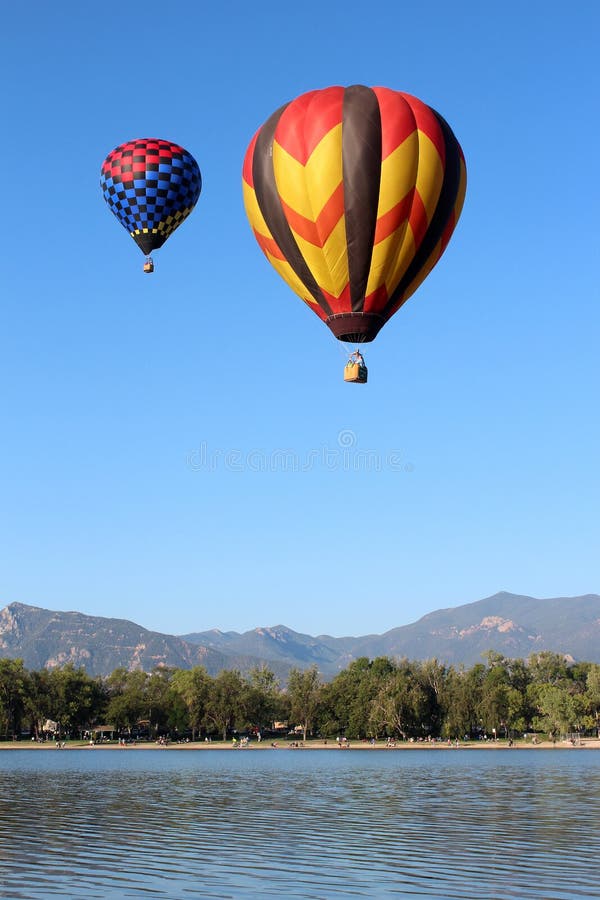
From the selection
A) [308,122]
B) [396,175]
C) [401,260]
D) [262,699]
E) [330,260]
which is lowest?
[262,699]

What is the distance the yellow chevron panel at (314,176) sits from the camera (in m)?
30.6

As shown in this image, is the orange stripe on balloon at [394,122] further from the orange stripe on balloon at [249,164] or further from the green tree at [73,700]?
the green tree at [73,700]

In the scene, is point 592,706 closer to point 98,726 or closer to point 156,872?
point 98,726

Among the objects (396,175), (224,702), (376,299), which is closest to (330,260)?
(376,299)

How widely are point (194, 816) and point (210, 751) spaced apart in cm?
7074

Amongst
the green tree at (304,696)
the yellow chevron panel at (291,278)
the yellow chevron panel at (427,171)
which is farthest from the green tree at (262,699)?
the yellow chevron panel at (427,171)

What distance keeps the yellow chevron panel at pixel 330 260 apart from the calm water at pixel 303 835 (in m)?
15.5

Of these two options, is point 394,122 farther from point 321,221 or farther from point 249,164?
point 249,164

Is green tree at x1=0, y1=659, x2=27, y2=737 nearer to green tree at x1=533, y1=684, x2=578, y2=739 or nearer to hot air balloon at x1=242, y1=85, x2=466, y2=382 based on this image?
green tree at x1=533, y1=684, x2=578, y2=739

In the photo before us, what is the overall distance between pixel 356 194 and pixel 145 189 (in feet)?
58.3

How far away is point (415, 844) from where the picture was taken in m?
30.8


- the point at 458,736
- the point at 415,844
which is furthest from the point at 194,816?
the point at 458,736

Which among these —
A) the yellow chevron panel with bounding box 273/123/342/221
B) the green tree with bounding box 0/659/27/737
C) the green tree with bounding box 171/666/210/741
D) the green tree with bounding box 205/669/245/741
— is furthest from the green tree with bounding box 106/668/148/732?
the yellow chevron panel with bounding box 273/123/342/221

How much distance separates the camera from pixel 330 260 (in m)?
31.0
